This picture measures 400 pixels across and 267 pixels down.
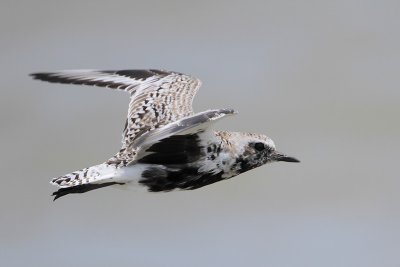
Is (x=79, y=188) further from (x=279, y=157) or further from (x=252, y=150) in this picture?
(x=279, y=157)

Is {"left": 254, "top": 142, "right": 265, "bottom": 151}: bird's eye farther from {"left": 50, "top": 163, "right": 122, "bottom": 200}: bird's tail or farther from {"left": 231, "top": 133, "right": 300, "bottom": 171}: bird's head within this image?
{"left": 50, "top": 163, "right": 122, "bottom": 200}: bird's tail

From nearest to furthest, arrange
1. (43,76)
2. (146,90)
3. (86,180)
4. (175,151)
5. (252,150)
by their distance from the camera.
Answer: (86,180) < (175,151) < (252,150) < (146,90) < (43,76)

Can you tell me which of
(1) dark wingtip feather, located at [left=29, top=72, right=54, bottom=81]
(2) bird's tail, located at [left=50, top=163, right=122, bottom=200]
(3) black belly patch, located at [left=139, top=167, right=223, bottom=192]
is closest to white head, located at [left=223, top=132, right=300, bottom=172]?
(3) black belly patch, located at [left=139, top=167, right=223, bottom=192]

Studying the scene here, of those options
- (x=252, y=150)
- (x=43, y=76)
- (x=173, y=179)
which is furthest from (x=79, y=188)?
(x=43, y=76)

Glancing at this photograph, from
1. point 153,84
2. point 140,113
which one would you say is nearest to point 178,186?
point 140,113

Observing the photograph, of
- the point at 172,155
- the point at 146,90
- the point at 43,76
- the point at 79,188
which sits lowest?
the point at 79,188

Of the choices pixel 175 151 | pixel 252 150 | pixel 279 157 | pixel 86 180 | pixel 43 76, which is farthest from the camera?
pixel 43 76

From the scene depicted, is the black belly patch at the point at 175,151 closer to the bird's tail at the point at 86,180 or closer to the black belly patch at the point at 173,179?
the black belly patch at the point at 173,179

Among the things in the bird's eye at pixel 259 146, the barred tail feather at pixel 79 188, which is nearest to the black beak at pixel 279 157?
the bird's eye at pixel 259 146
